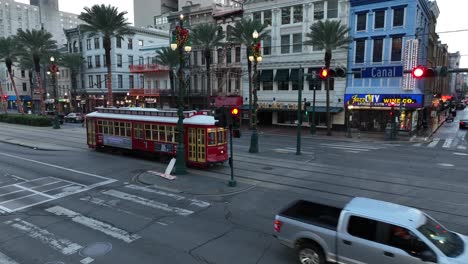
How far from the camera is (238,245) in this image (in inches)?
333

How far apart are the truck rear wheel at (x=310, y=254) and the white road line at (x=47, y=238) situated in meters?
5.73

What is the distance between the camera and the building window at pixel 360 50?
35.1 metres

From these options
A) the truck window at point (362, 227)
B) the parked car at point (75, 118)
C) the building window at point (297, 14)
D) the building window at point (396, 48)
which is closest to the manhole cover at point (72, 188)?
the truck window at point (362, 227)

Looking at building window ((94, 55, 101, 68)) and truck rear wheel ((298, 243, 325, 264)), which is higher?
building window ((94, 55, 101, 68))

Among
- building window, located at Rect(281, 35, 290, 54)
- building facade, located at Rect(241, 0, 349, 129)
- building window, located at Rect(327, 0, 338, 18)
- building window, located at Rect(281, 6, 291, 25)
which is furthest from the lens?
building window, located at Rect(281, 35, 290, 54)

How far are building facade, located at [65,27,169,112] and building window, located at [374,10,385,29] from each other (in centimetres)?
3786

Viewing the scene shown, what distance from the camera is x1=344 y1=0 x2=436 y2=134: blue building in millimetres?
32125

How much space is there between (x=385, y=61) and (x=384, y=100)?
4159mm

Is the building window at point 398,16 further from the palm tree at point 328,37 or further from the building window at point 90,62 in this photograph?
the building window at point 90,62

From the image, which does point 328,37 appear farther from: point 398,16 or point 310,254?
point 310,254

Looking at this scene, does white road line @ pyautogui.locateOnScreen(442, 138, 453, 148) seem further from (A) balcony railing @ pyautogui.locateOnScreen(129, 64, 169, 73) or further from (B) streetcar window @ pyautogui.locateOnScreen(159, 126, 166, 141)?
(A) balcony railing @ pyautogui.locateOnScreen(129, 64, 169, 73)

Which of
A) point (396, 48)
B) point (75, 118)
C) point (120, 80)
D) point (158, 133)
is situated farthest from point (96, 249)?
point (120, 80)

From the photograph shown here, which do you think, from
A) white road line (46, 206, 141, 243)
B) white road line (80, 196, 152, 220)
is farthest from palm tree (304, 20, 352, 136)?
white road line (46, 206, 141, 243)

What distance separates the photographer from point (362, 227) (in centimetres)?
659
